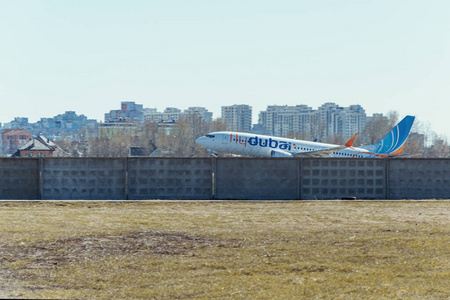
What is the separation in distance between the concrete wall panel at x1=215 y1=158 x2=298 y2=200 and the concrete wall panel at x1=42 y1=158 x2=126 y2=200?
4186 millimetres

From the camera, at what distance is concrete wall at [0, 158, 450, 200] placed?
25.7 m

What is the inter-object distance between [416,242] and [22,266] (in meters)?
8.24

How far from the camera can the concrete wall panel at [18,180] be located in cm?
2558

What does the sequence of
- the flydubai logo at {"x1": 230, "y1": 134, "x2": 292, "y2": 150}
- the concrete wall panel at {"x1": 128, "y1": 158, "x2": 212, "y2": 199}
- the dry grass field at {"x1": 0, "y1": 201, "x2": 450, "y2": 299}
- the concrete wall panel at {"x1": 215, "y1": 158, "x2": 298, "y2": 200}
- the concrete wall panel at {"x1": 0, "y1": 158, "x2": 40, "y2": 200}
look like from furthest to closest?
the flydubai logo at {"x1": 230, "y1": 134, "x2": 292, "y2": 150}, the concrete wall panel at {"x1": 215, "y1": 158, "x2": 298, "y2": 200}, the concrete wall panel at {"x1": 128, "y1": 158, "x2": 212, "y2": 199}, the concrete wall panel at {"x1": 0, "y1": 158, "x2": 40, "y2": 200}, the dry grass field at {"x1": 0, "y1": 201, "x2": 450, "y2": 299}

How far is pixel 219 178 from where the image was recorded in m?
26.1

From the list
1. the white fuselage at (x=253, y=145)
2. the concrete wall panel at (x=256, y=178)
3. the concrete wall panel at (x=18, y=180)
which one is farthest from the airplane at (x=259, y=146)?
the concrete wall panel at (x=18, y=180)

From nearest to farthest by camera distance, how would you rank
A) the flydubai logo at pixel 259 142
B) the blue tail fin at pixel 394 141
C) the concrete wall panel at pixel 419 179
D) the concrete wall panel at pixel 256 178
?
the concrete wall panel at pixel 256 178
the concrete wall panel at pixel 419 179
the flydubai logo at pixel 259 142
the blue tail fin at pixel 394 141

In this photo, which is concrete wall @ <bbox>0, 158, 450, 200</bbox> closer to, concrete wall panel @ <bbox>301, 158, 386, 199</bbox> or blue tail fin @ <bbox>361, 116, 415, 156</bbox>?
concrete wall panel @ <bbox>301, 158, 386, 199</bbox>

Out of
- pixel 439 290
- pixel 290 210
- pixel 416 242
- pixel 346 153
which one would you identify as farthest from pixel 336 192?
pixel 346 153

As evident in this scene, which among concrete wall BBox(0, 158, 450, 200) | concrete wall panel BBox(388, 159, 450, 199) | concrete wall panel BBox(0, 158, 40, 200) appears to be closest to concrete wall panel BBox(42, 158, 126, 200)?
concrete wall BBox(0, 158, 450, 200)

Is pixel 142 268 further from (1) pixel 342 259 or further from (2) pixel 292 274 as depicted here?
(1) pixel 342 259

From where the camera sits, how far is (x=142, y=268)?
10.8 m

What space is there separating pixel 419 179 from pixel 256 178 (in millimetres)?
7260

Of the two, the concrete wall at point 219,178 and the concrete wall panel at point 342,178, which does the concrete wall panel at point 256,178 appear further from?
the concrete wall panel at point 342,178
